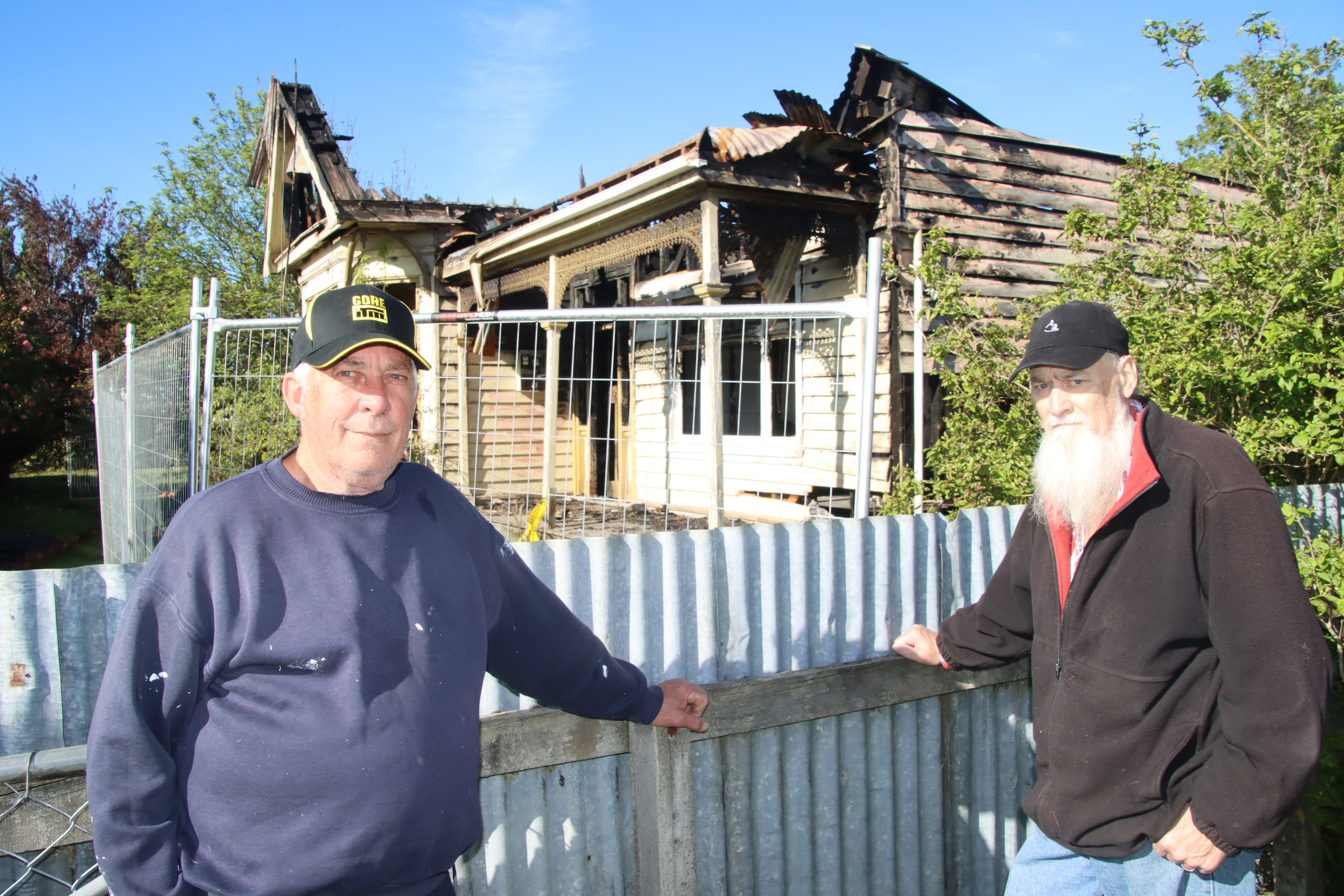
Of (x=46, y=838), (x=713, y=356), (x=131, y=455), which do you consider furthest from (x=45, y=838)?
(x=131, y=455)

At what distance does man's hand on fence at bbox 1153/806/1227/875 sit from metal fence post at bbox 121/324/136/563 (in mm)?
6649

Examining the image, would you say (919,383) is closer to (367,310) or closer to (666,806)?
(666,806)

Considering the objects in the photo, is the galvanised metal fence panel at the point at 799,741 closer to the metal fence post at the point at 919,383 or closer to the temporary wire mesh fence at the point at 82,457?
the metal fence post at the point at 919,383

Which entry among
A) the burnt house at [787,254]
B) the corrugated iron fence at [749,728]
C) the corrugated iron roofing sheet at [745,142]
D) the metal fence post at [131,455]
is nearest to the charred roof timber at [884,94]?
the burnt house at [787,254]

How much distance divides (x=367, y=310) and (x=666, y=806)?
1.57 m

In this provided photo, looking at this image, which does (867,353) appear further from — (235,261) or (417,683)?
(235,261)

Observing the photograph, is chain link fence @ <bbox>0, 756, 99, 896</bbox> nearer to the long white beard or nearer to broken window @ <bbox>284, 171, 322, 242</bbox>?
the long white beard

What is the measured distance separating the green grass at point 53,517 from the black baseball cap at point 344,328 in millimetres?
10737

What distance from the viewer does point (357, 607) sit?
62.9 inches

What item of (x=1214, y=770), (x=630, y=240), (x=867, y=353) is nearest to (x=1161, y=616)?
(x=1214, y=770)

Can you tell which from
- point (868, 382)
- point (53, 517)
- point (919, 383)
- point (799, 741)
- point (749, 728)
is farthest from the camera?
point (53, 517)

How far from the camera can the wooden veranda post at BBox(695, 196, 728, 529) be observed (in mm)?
4371

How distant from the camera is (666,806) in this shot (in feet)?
7.48

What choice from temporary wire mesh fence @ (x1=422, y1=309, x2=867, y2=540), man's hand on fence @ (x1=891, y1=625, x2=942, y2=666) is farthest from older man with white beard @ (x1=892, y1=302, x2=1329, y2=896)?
temporary wire mesh fence @ (x1=422, y1=309, x2=867, y2=540)
